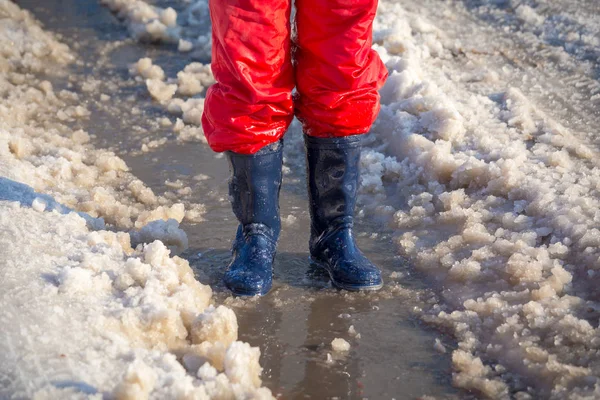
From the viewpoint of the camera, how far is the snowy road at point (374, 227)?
6.89ft

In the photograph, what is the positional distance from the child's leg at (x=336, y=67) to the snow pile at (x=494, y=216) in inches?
22.9

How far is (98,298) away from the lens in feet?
7.30

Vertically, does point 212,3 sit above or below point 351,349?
above

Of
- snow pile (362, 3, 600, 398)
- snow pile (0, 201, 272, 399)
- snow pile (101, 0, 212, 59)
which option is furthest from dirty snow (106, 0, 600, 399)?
snow pile (0, 201, 272, 399)

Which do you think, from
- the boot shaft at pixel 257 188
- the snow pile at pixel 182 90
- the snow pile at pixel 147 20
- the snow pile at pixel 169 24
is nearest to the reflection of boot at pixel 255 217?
the boot shaft at pixel 257 188

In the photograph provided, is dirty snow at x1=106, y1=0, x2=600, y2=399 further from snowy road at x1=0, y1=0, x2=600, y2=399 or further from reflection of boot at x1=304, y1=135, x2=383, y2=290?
reflection of boot at x1=304, y1=135, x2=383, y2=290

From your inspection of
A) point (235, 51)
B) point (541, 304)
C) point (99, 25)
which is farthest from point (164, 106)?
point (541, 304)

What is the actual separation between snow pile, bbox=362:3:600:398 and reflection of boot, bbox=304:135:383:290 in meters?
0.26

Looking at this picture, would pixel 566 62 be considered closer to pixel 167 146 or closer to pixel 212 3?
pixel 167 146

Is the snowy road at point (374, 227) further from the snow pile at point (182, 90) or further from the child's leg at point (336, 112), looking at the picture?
the child's leg at point (336, 112)

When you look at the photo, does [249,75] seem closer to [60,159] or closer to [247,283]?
[247,283]

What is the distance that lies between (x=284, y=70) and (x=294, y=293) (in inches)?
28.7

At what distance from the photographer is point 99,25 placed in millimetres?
5281

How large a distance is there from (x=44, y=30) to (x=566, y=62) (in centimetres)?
325
